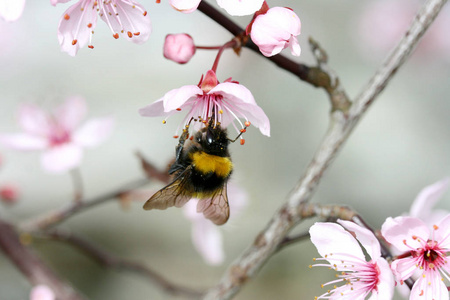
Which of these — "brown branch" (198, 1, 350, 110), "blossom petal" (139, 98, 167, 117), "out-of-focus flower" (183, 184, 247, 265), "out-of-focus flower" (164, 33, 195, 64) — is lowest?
"out-of-focus flower" (183, 184, 247, 265)

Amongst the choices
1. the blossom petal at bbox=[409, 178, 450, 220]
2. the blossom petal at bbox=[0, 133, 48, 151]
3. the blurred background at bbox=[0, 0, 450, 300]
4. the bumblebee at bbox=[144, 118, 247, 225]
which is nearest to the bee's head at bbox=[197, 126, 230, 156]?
the bumblebee at bbox=[144, 118, 247, 225]

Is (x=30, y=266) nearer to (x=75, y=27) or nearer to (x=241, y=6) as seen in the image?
(x=75, y=27)

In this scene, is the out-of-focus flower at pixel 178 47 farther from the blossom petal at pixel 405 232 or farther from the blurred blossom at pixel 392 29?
the blurred blossom at pixel 392 29

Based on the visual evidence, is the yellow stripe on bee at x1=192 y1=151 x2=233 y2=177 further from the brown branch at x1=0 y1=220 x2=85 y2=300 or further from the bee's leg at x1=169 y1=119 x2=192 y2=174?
the brown branch at x1=0 y1=220 x2=85 y2=300

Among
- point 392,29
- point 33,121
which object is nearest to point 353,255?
point 33,121

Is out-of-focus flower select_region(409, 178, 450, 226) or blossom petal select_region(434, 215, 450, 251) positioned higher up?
blossom petal select_region(434, 215, 450, 251)
